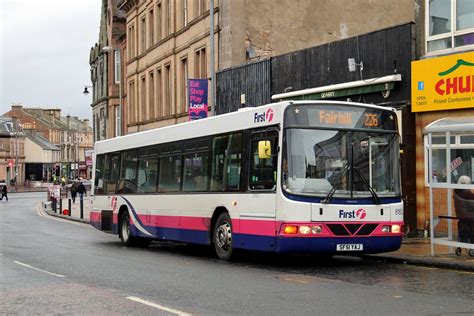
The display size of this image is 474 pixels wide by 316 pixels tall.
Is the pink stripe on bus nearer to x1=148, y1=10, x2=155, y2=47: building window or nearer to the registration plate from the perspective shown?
the registration plate

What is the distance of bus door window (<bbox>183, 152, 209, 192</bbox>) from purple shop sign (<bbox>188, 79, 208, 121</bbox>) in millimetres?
12751

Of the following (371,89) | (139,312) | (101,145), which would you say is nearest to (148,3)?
(101,145)

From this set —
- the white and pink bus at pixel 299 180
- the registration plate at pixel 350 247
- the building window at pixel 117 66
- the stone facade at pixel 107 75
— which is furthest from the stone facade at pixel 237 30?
the registration plate at pixel 350 247

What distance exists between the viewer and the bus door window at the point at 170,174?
16.0 m

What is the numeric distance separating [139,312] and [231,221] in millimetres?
5569

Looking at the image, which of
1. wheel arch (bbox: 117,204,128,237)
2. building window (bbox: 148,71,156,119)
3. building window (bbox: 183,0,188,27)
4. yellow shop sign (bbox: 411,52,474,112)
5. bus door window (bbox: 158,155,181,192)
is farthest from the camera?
building window (bbox: 148,71,156,119)

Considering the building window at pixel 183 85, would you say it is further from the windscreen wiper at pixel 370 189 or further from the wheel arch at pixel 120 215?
the windscreen wiper at pixel 370 189

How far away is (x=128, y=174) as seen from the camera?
18859mm

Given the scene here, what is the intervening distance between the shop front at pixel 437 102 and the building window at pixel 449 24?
541mm

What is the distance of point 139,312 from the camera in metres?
8.11

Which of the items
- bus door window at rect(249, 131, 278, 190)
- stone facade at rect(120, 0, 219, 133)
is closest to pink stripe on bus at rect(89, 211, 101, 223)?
bus door window at rect(249, 131, 278, 190)

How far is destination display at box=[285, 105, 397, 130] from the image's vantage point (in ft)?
Answer: 40.3

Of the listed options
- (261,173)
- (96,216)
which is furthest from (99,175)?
(261,173)

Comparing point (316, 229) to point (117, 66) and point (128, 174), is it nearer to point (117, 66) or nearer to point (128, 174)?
point (128, 174)
